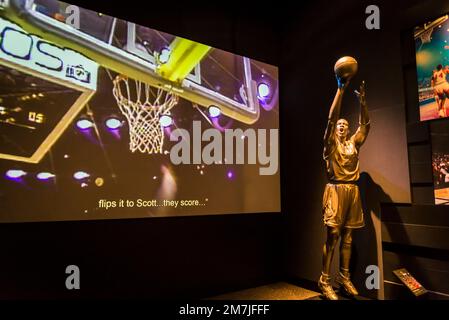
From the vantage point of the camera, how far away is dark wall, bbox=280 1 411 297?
2717mm

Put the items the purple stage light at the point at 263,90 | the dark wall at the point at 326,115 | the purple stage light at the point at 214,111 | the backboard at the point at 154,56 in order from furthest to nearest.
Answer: the purple stage light at the point at 263,90 < the purple stage light at the point at 214,111 < the dark wall at the point at 326,115 < the backboard at the point at 154,56

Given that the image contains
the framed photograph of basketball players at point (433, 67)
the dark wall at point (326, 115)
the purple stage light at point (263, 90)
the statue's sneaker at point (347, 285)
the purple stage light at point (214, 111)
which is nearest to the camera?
the framed photograph of basketball players at point (433, 67)

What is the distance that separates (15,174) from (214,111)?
1.64 metres

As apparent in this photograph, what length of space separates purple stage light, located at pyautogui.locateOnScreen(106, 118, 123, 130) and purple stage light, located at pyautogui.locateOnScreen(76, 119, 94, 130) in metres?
0.12

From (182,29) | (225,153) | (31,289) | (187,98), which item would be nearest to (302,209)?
(225,153)

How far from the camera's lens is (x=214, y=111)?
3.03 meters

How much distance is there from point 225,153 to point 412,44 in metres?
1.78

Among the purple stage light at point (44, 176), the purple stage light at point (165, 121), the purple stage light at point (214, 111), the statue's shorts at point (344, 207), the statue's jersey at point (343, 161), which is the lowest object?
the statue's shorts at point (344, 207)

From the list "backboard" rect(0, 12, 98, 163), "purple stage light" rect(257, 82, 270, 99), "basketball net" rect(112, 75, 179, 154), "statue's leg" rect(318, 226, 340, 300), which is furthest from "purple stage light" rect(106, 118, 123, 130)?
"statue's leg" rect(318, 226, 340, 300)

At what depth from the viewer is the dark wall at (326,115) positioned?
8.91 feet

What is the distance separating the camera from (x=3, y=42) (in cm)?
213

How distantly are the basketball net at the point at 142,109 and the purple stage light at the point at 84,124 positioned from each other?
26 centimetres

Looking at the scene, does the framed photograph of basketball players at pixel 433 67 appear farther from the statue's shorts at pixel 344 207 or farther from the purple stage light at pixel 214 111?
the purple stage light at pixel 214 111

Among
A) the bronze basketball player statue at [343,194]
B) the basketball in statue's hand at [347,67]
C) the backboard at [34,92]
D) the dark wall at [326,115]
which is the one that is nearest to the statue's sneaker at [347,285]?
the bronze basketball player statue at [343,194]
